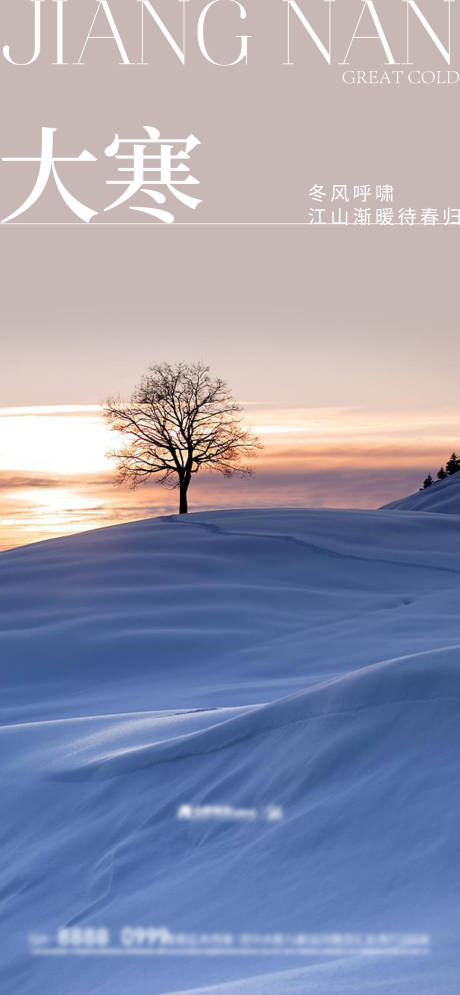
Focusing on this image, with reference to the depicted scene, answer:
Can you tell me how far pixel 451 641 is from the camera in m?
9.31

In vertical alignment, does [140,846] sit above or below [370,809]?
below

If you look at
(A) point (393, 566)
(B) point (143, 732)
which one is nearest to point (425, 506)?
(A) point (393, 566)

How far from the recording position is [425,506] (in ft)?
118

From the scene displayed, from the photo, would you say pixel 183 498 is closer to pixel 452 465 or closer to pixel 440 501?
pixel 440 501

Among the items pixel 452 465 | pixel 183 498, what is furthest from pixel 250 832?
pixel 452 465

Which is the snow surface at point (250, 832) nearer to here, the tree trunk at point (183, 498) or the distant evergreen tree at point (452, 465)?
the tree trunk at point (183, 498)

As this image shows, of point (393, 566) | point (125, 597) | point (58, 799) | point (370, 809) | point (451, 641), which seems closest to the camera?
point (370, 809)

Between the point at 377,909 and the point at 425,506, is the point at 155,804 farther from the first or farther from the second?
the point at 425,506

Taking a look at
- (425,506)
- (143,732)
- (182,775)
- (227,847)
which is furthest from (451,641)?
(425,506)

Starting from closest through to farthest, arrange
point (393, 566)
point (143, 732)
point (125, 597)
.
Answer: point (143, 732), point (125, 597), point (393, 566)

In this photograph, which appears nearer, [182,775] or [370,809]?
[370,809]

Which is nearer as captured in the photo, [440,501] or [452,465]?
[440,501]

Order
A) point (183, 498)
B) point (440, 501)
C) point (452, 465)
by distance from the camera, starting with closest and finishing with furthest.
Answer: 1. point (183, 498)
2. point (440, 501)
3. point (452, 465)

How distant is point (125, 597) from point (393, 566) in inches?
173
